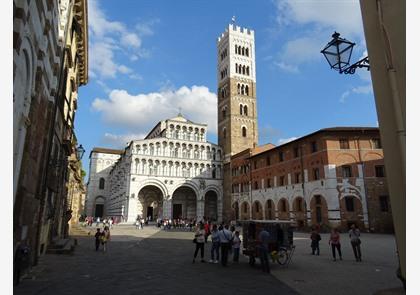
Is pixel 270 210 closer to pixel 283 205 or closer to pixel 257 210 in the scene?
pixel 283 205

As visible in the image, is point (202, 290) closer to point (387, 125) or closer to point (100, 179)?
point (387, 125)

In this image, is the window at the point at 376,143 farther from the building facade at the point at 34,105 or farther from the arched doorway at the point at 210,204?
the arched doorway at the point at 210,204

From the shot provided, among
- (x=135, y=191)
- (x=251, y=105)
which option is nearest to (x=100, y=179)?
(x=135, y=191)

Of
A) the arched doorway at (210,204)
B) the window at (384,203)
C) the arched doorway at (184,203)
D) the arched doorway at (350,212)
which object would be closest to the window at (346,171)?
the arched doorway at (350,212)

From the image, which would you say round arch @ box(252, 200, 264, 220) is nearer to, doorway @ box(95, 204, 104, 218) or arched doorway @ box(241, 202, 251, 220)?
arched doorway @ box(241, 202, 251, 220)

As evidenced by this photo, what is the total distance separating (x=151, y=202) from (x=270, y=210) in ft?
75.6

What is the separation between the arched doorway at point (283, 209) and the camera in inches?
1353

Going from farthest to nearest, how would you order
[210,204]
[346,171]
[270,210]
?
[210,204], [270,210], [346,171]

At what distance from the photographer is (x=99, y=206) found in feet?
212

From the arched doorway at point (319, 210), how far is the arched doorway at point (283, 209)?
421 centimetres

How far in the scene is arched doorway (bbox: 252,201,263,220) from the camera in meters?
39.7

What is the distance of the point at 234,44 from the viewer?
59.7 meters

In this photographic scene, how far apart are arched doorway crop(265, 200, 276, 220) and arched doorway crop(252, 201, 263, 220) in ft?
4.39

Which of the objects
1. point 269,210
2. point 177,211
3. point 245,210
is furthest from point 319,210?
point 177,211
